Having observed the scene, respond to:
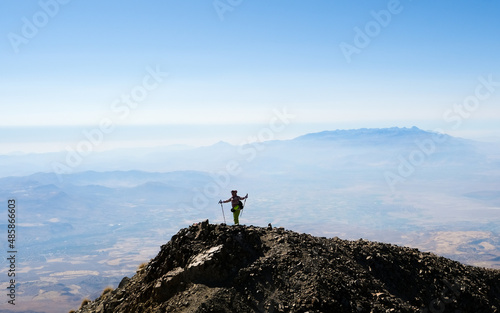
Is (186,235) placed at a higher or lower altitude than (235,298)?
higher

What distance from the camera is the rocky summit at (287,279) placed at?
15.8 metres

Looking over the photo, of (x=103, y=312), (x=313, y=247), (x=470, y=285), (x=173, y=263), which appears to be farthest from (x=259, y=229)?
(x=470, y=285)

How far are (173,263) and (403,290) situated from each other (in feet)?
34.4

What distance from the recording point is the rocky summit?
15.8 meters

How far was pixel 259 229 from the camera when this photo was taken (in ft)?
65.9

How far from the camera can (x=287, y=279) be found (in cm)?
1648

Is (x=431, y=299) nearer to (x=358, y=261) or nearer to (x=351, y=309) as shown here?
(x=358, y=261)

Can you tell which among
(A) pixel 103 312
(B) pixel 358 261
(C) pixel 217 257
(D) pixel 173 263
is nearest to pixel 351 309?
(B) pixel 358 261

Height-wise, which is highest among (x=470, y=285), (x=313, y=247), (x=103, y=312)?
(x=313, y=247)

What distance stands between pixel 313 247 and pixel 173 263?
6.49 metres

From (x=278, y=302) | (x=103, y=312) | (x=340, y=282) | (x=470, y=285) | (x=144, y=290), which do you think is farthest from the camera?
(x=470, y=285)

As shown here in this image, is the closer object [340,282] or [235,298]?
[235,298]

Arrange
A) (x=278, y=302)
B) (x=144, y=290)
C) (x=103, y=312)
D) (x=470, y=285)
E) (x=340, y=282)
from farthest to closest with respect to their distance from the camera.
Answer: (x=470, y=285) → (x=103, y=312) → (x=144, y=290) → (x=340, y=282) → (x=278, y=302)

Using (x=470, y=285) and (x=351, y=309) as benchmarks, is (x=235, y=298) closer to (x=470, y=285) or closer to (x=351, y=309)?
(x=351, y=309)
